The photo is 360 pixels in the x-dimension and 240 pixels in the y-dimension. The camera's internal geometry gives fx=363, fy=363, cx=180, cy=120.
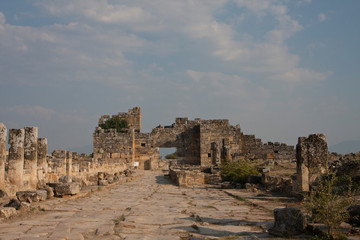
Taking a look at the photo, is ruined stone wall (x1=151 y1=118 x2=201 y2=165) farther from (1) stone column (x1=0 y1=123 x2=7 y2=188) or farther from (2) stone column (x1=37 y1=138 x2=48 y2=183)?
(1) stone column (x1=0 y1=123 x2=7 y2=188)

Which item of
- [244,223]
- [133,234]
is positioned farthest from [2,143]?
[244,223]

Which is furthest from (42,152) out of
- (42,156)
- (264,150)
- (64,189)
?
(264,150)

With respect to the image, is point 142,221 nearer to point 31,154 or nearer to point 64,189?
point 64,189

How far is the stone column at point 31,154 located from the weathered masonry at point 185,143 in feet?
61.7

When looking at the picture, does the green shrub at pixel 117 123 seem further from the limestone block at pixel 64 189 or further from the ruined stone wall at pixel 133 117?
the limestone block at pixel 64 189

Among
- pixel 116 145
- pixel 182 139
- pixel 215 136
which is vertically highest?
pixel 215 136

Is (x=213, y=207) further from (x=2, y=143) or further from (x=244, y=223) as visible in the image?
(x=2, y=143)

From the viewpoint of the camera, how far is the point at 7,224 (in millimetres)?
5844

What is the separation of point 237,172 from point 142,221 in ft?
29.8

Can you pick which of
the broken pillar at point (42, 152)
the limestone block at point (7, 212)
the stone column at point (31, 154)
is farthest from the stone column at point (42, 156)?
the limestone block at point (7, 212)

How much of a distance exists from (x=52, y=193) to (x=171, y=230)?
4.97 metres

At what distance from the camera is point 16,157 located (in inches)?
401

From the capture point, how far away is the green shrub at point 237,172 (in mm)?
14445

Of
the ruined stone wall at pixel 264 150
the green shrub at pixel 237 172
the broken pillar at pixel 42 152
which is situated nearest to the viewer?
the broken pillar at pixel 42 152
